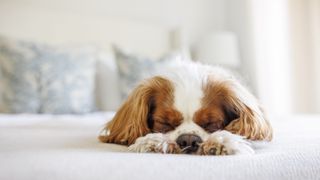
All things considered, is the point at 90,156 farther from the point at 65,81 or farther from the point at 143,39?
the point at 143,39

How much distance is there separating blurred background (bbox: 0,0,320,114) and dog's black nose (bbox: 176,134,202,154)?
1967 millimetres

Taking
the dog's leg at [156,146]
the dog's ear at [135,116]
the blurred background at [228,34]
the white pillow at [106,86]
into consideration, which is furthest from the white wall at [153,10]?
the dog's leg at [156,146]

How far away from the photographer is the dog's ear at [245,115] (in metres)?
1.12

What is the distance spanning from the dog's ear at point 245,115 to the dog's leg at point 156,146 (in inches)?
8.6

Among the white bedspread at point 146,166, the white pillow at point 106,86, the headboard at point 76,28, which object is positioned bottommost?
the white pillow at point 106,86

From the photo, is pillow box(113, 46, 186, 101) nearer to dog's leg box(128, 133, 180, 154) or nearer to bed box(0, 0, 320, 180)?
bed box(0, 0, 320, 180)

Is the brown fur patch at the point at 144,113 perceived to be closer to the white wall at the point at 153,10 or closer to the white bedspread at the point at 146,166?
the white bedspread at the point at 146,166

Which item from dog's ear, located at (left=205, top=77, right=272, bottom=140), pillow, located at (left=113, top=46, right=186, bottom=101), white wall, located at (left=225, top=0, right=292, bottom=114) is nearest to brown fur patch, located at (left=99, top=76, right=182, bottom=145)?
dog's ear, located at (left=205, top=77, right=272, bottom=140)

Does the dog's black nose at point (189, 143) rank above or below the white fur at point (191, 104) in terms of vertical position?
below

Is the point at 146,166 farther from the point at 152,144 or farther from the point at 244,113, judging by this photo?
the point at 244,113

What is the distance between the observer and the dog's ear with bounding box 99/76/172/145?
3.86ft

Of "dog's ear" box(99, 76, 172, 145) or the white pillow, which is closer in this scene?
"dog's ear" box(99, 76, 172, 145)

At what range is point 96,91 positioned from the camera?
8.69 ft

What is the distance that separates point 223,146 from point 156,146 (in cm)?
16
